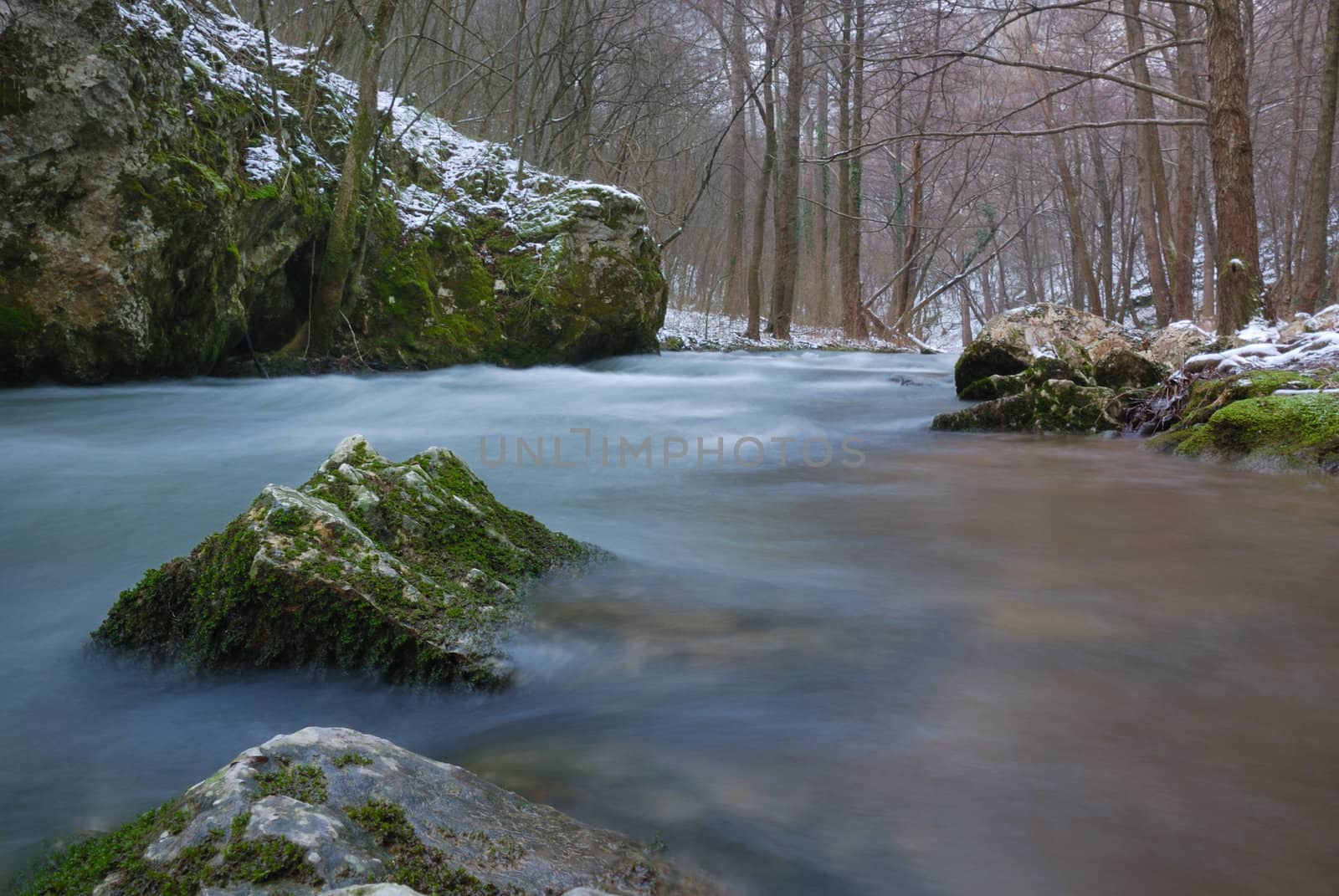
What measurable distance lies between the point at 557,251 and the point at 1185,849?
10.6 m

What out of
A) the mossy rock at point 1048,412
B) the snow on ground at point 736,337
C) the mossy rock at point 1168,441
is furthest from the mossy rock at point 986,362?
the snow on ground at point 736,337

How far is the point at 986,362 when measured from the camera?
379 inches

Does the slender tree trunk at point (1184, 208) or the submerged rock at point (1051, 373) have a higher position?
the slender tree trunk at point (1184, 208)

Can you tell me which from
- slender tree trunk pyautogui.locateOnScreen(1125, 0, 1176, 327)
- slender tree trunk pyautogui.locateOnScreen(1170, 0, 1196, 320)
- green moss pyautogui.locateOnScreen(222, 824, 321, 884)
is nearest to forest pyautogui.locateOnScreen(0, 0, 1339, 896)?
green moss pyautogui.locateOnScreen(222, 824, 321, 884)

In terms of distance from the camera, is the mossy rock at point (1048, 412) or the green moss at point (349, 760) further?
the mossy rock at point (1048, 412)

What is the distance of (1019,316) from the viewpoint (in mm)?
10367

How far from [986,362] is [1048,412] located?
1721mm

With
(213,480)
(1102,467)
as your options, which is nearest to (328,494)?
(213,480)

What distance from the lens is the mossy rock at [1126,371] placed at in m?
8.76

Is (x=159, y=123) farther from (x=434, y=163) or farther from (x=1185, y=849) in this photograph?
(x=1185, y=849)

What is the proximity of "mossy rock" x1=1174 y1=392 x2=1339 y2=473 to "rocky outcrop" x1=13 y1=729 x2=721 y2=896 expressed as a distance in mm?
5554

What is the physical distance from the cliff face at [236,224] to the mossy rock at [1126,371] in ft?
19.7

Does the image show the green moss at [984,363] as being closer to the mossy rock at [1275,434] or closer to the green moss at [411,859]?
the mossy rock at [1275,434]

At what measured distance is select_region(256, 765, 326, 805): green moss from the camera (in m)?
1.50
